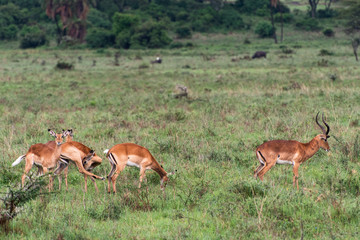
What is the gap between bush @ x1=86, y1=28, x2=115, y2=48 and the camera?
52.0 meters

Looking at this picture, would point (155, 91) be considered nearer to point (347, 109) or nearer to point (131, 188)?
point (347, 109)

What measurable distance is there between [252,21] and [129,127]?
54796mm

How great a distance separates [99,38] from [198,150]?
1781 inches

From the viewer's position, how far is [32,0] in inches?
2744

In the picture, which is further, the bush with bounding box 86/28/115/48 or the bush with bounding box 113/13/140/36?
the bush with bounding box 113/13/140/36

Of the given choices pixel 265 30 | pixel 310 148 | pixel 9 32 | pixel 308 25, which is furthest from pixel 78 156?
pixel 308 25

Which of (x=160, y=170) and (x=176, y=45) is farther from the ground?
(x=160, y=170)

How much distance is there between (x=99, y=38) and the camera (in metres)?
52.0

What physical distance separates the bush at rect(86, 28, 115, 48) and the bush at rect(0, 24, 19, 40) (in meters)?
12.3

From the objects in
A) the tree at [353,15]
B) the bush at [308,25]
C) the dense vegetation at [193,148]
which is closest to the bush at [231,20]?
the bush at [308,25]

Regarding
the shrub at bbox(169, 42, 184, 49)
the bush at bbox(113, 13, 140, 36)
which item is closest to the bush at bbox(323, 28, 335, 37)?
the shrub at bbox(169, 42, 184, 49)

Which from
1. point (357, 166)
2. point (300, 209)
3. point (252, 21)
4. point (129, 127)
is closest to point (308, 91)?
point (129, 127)

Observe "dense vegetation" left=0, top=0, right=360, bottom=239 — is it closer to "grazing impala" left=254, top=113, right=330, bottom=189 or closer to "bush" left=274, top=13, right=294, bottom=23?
"grazing impala" left=254, top=113, right=330, bottom=189

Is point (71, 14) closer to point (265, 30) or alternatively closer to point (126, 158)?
point (265, 30)
